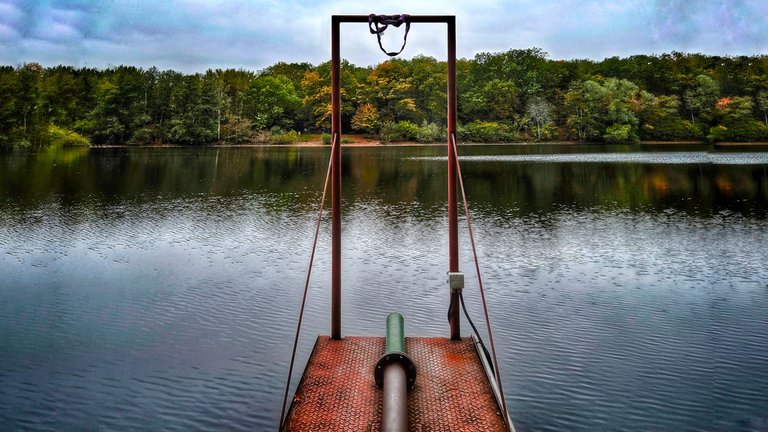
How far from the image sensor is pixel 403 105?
7725 cm

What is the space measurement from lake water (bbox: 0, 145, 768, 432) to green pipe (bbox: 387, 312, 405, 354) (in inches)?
72.6

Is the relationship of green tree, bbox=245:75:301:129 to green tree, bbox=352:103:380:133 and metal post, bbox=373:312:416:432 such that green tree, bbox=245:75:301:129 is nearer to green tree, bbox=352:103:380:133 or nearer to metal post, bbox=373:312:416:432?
green tree, bbox=352:103:380:133

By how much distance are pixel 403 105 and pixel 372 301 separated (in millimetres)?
67604

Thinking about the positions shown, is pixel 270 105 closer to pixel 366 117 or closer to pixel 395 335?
pixel 366 117

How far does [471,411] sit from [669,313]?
713 cm

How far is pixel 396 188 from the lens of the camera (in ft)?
102

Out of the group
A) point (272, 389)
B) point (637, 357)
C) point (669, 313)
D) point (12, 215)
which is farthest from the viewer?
point (12, 215)

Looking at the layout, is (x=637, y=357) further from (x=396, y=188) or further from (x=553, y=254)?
(x=396, y=188)

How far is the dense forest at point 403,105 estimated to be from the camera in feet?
246

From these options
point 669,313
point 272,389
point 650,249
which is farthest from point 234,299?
point 650,249

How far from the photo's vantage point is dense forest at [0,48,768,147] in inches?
2958

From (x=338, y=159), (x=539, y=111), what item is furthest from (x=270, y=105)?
(x=338, y=159)

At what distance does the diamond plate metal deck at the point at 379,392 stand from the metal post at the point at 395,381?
0.46ft

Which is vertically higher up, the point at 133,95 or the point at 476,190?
the point at 133,95
